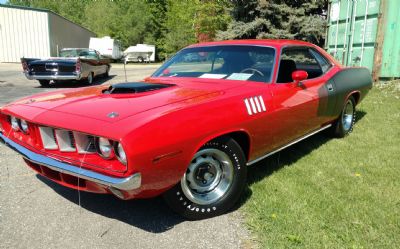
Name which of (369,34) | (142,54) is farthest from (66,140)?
(142,54)

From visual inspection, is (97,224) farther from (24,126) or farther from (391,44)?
(391,44)

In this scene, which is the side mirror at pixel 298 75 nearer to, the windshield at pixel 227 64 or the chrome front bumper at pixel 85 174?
the windshield at pixel 227 64

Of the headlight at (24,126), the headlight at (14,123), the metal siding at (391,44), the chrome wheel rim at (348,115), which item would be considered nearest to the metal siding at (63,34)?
the metal siding at (391,44)

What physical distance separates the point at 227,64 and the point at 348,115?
2530mm

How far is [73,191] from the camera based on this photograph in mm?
3354

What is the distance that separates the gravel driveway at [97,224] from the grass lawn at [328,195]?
1.08 ft

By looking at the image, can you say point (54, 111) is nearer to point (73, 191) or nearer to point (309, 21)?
point (73, 191)

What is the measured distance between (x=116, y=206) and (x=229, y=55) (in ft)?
6.33

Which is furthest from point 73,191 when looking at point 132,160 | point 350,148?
point 350,148

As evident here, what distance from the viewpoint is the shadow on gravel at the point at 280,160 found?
3.64 meters

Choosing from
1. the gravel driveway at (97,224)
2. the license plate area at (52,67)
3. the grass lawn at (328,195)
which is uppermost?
the license plate area at (52,67)

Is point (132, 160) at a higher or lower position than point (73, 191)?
higher

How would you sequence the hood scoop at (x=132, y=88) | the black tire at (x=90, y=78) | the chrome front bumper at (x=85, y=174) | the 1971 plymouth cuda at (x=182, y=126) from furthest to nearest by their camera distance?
the black tire at (x=90, y=78) < the hood scoop at (x=132, y=88) < the 1971 plymouth cuda at (x=182, y=126) < the chrome front bumper at (x=85, y=174)

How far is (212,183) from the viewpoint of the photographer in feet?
9.70
